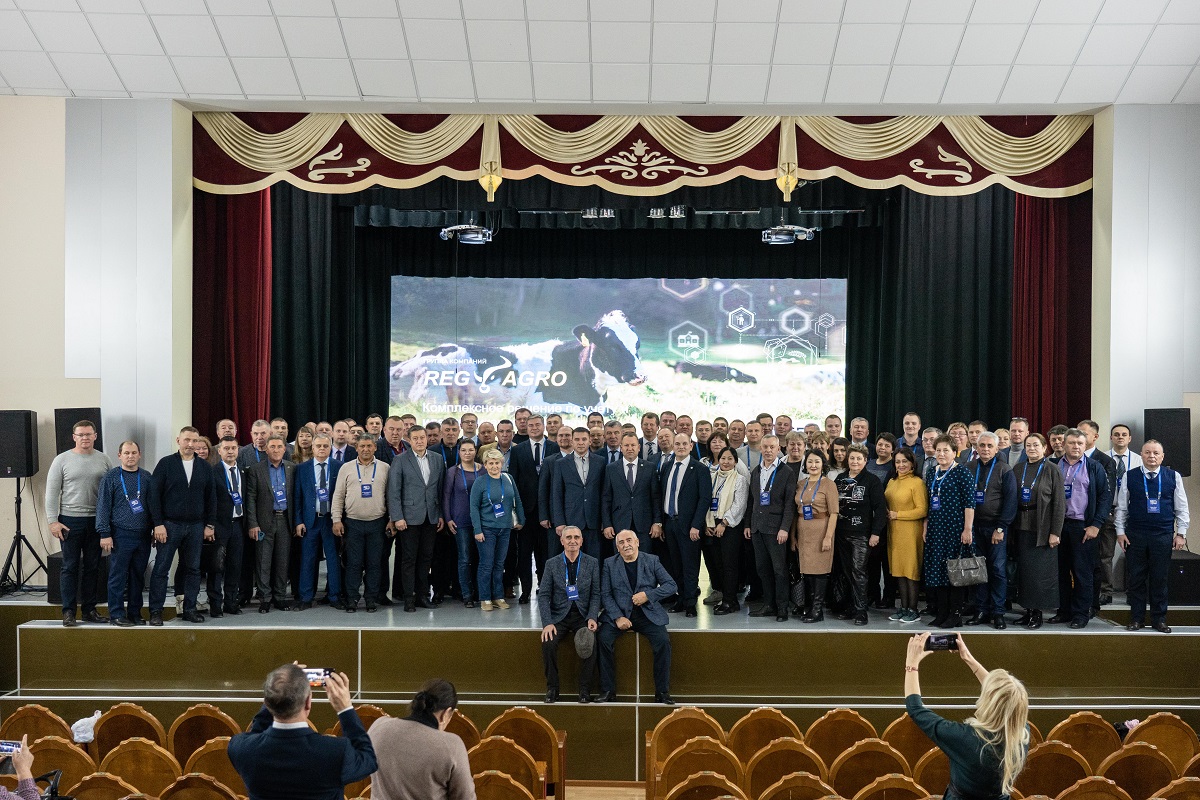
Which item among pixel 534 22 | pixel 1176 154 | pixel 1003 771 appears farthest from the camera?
pixel 1176 154

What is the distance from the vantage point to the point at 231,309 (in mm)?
8953

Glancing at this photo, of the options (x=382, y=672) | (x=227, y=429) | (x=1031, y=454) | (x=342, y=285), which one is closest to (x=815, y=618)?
(x=1031, y=454)

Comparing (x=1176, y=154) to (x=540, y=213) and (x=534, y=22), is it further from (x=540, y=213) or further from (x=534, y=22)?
(x=540, y=213)

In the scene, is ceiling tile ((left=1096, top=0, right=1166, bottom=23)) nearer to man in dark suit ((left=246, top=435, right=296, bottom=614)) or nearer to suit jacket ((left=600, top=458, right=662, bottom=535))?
suit jacket ((left=600, top=458, right=662, bottom=535))

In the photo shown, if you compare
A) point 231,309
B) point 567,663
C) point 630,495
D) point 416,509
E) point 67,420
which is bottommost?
point 567,663

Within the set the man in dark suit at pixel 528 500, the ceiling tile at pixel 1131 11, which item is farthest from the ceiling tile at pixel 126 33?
the ceiling tile at pixel 1131 11

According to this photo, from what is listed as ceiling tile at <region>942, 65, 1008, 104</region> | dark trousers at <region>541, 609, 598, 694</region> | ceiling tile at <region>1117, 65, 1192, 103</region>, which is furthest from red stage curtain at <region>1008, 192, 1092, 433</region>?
dark trousers at <region>541, 609, 598, 694</region>

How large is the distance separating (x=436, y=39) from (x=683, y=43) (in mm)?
1689

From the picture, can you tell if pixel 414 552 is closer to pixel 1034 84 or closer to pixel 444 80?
pixel 444 80

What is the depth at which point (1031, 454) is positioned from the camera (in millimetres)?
6781

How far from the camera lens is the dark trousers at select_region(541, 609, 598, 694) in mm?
6297

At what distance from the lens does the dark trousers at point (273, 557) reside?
23.6 feet

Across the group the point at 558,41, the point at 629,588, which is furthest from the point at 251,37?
the point at 629,588

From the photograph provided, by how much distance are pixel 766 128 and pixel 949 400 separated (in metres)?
3.84
